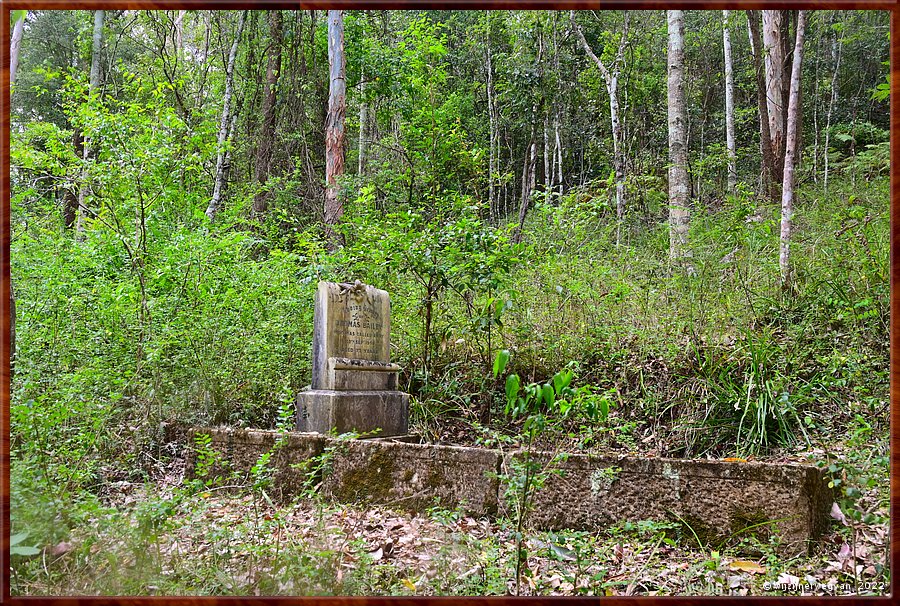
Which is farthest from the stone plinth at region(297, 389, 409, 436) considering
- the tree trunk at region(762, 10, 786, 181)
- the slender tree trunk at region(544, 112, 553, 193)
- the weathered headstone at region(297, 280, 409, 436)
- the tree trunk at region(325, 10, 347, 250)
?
the slender tree trunk at region(544, 112, 553, 193)

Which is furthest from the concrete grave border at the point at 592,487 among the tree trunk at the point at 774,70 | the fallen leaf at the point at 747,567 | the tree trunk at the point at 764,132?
the tree trunk at the point at 774,70

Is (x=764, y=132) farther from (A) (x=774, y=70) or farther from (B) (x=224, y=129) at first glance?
(B) (x=224, y=129)

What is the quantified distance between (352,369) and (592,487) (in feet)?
8.11

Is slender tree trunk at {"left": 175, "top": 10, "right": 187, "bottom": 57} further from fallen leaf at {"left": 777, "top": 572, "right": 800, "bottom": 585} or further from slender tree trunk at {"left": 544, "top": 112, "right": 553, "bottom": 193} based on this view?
fallen leaf at {"left": 777, "top": 572, "right": 800, "bottom": 585}

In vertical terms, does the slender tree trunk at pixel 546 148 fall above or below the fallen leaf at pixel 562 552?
above

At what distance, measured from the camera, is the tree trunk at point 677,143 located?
743 cm

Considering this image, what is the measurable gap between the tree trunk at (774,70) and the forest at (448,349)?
0.20 feet

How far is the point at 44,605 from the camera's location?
183 centimetres

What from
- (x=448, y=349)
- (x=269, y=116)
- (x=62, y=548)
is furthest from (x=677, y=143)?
(x=269, y=116)

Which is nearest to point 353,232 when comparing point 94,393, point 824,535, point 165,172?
point 165,172

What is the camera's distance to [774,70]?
31.4 feet

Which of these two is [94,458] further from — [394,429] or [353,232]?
[353,232]

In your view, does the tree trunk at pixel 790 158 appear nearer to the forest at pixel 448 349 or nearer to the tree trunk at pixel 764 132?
the forest at pixel 448 349

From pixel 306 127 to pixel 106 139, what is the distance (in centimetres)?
711
